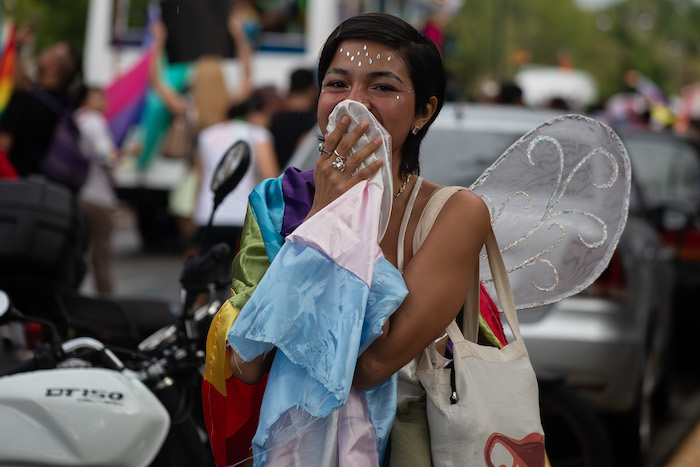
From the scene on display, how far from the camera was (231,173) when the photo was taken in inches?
107

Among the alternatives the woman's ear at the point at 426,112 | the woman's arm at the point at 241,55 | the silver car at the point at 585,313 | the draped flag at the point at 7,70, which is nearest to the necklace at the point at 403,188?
the woman's ear at the point at 426,112

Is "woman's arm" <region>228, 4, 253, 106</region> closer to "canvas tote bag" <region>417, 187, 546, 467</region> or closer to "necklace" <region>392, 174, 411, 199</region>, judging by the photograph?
"necklace" <region>392, 174, 411, 199</region>

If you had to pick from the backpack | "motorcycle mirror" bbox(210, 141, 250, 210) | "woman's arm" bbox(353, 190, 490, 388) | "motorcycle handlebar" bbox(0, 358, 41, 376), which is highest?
"woman's arm" bbox(353, 190, 490, 388)

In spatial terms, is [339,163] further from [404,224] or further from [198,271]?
[198,271]

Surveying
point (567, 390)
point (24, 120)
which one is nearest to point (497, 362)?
point (567, 390)

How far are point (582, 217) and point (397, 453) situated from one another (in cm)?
83

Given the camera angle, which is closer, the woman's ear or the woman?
the woman

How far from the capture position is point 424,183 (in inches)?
87.1

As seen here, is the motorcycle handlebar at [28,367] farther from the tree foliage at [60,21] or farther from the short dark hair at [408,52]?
the tree foliage at [60,21]

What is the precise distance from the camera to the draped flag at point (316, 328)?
187 cm

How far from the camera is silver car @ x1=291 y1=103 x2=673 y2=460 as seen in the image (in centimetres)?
482

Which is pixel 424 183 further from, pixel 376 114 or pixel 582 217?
pixel 582 217

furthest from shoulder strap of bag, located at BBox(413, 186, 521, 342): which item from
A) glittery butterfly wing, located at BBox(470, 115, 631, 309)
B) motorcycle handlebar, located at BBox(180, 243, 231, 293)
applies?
motorcycle handlebar, located at BBox(180, 243, 231, 293)

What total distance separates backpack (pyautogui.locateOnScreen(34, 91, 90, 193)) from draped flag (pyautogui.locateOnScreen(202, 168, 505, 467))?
485cm
